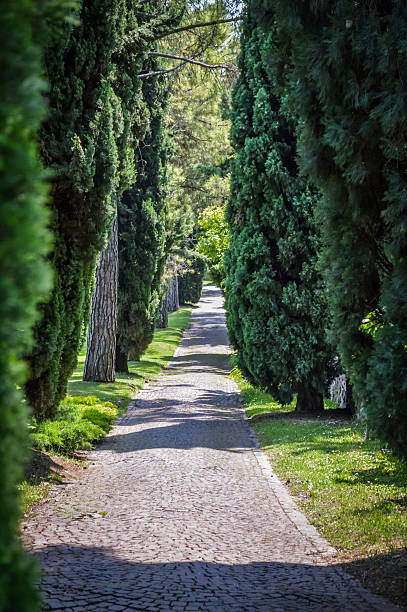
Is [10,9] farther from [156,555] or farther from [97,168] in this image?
[97,168]

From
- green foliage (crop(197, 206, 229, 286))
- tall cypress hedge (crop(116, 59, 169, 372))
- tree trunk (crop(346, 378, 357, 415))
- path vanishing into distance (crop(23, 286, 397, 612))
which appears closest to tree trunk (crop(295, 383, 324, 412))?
tree trunk (crop(346, 378, 357, 415))

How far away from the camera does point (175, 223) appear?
2311cm

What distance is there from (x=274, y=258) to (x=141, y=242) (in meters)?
7.55

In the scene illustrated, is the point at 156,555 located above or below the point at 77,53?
below

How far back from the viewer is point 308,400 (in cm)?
1295

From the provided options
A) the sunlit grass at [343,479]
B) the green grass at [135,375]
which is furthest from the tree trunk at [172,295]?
the sunlit grass at [343,479]

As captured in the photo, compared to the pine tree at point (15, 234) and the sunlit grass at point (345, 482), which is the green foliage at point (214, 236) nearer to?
the sunlit grass at point (345, 482)

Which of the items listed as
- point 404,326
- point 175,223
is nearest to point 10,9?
point 404,326

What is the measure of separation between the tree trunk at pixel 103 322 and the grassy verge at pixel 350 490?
5838 millimetres

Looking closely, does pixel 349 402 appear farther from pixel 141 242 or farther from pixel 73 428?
pixel 141 242

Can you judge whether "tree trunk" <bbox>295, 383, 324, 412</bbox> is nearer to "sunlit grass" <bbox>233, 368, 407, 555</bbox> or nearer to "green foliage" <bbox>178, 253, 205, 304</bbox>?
"sunlit grass" <bbox>233, 368, 407, 555</bbox>

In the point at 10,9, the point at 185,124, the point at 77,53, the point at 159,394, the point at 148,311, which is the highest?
the point at 185,124

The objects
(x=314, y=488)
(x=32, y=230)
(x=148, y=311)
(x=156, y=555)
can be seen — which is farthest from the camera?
(x=148, y=311)

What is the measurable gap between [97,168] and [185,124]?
1882 cm
